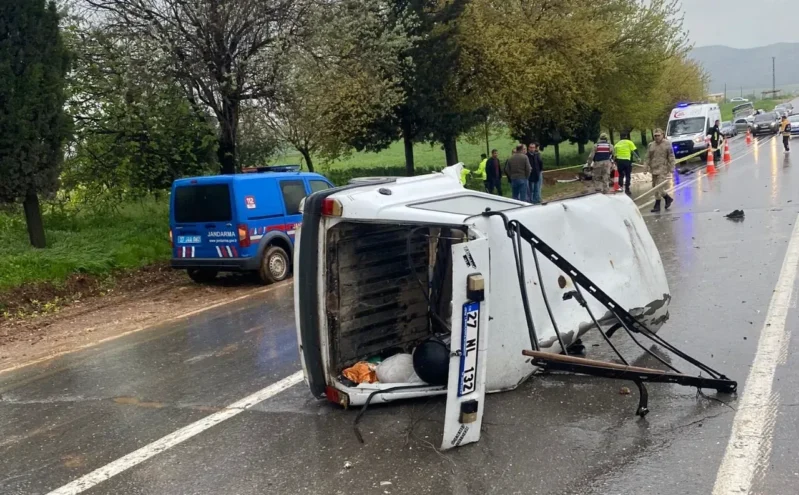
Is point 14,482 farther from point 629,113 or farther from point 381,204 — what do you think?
point 629,113

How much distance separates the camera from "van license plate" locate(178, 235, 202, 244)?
1202 cm

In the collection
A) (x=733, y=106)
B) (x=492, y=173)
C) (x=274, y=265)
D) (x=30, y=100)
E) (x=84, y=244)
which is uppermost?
(x=733, y=106)

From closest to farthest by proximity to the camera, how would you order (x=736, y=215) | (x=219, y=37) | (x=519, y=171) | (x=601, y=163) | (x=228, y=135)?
(x=736, y=215), (x=219, y=37), (x=228, y=135), (x=519, y=171), (x=601, y=163)

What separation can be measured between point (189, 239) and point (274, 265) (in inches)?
57.7

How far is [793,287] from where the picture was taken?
26.6ft

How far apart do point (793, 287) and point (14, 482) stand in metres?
7.72

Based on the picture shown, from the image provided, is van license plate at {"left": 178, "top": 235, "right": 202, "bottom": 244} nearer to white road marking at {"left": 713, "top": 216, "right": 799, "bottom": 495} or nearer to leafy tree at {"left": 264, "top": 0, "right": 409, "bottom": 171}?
leafy tree at {"left": 264, "top": 0, "right": 409, "bottom": 171}

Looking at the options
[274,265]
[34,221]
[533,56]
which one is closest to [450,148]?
[533,56]

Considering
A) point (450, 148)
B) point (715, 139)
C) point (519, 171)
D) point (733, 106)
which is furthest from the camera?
point (733, 106)

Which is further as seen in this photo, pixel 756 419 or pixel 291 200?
pixel 291 200

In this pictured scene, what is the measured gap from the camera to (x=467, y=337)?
4449 mm

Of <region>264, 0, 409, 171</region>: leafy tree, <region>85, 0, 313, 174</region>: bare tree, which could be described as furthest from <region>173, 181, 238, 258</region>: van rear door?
<region>264, 0, 409, 171</region>: leafy tree

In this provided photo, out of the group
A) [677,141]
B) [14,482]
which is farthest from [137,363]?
[677,141]

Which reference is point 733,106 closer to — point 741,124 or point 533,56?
point 741,124
